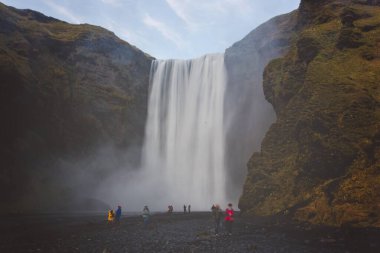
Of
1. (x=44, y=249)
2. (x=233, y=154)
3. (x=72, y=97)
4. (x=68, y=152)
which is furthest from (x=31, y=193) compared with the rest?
(x=44, y=249)

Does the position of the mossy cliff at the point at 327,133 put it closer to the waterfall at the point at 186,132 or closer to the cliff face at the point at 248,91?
the cliff face at the point at 248,91

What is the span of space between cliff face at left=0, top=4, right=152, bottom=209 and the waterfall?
3.47m

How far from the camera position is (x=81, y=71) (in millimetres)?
76938

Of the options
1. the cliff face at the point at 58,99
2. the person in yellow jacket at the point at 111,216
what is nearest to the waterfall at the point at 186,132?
the cliff face at the point at 58,99

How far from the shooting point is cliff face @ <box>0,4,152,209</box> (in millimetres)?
60125

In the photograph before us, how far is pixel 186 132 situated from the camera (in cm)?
8075

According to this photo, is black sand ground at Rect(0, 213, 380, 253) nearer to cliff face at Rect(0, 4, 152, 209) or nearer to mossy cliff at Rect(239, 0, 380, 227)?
mossy cliff at Rect(239, 0, 380, 227)

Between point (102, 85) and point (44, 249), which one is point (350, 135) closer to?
point (44, 249)

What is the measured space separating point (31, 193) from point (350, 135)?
4871 centimetres

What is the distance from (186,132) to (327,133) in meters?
49.4

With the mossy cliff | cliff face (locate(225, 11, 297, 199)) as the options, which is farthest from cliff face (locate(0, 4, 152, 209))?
the mossy cliff

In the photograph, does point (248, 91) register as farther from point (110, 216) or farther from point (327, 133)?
point (110, 216)

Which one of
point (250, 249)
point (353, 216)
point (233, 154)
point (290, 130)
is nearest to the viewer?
point (250, 249)

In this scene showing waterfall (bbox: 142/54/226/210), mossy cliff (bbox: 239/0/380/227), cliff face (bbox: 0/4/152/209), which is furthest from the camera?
waterfall (bbox: 142/54/226/210)
